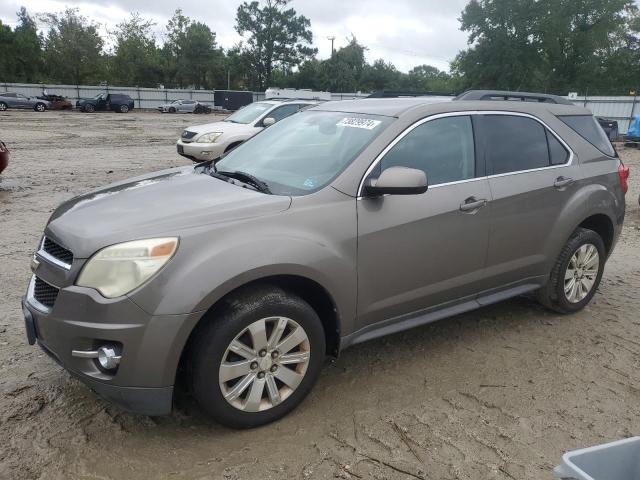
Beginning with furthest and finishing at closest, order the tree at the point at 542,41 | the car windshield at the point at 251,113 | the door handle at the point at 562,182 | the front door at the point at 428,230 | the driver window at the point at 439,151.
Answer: the tree at the point at 542,41 → the car windshield at the point at 251,113 → the door handle at the point at 562,182 → the driver window at the point at 439,151 → the front door at the point at 428,230

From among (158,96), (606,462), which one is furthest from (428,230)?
(158,96)

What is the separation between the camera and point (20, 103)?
3812cm

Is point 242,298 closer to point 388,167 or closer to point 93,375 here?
point 93,375

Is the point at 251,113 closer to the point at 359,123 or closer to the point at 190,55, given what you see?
the point at 359,123

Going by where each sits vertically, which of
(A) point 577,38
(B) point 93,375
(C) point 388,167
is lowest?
(B) point 93,375

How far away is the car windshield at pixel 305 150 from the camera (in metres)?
3.38

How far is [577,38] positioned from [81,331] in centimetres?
6141

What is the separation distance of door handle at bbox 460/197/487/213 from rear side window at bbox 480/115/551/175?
0.28 m

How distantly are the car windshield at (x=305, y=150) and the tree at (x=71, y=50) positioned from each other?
63285 mm

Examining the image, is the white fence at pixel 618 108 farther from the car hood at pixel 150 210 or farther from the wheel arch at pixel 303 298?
the car hood at pixel 150 210

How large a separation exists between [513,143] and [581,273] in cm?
133

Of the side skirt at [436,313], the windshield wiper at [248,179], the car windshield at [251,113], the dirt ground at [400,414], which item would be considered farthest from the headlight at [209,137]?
the side skirt at [436,313]

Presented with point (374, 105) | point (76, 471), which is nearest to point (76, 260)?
point (76, 471)

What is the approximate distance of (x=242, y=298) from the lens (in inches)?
112
